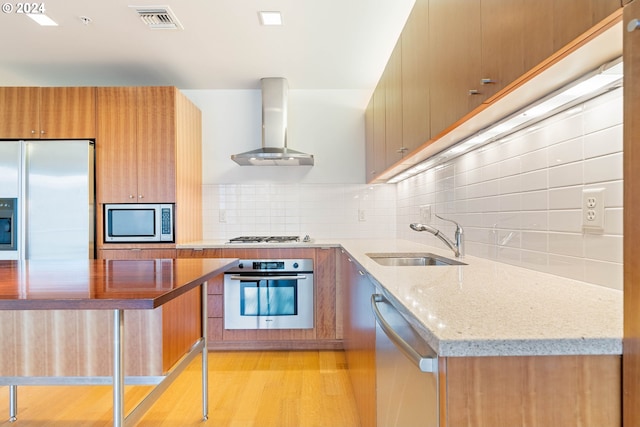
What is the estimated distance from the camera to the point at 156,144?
2789mm

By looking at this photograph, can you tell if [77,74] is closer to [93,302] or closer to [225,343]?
[225,343]

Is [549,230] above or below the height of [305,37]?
below

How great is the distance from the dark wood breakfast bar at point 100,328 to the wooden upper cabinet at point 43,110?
4.69 ft

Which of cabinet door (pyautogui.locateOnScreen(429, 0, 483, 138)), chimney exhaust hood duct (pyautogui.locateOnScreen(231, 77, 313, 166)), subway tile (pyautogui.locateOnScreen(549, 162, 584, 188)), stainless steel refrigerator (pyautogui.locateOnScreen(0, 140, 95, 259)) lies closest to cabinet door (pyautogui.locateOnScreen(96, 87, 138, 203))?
stainless steel refrigerator (pyautogui.locateOnScreen(0, 140, 95, 259))

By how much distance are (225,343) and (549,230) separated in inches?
98.5

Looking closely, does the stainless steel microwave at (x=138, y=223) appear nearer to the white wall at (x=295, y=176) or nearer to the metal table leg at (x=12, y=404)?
the white wall at (x=295, y=176)

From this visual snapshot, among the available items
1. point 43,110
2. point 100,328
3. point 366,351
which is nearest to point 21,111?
point 43,110

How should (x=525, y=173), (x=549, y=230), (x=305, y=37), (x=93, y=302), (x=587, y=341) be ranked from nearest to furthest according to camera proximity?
1. (x=587, y=341)
2. (x=93, y=302)
3. (x=549, y=230)
4. (x=525, y=173)
5. (x=305, y=37)

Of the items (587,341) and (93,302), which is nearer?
(587,341)

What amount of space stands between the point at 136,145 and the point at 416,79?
2262mm

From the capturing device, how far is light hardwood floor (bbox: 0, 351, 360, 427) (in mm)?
1854

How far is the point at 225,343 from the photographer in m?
2.86

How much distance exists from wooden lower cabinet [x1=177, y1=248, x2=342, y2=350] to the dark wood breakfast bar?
1.61 feet

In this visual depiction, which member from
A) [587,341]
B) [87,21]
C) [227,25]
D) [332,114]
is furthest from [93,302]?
[332,114]
